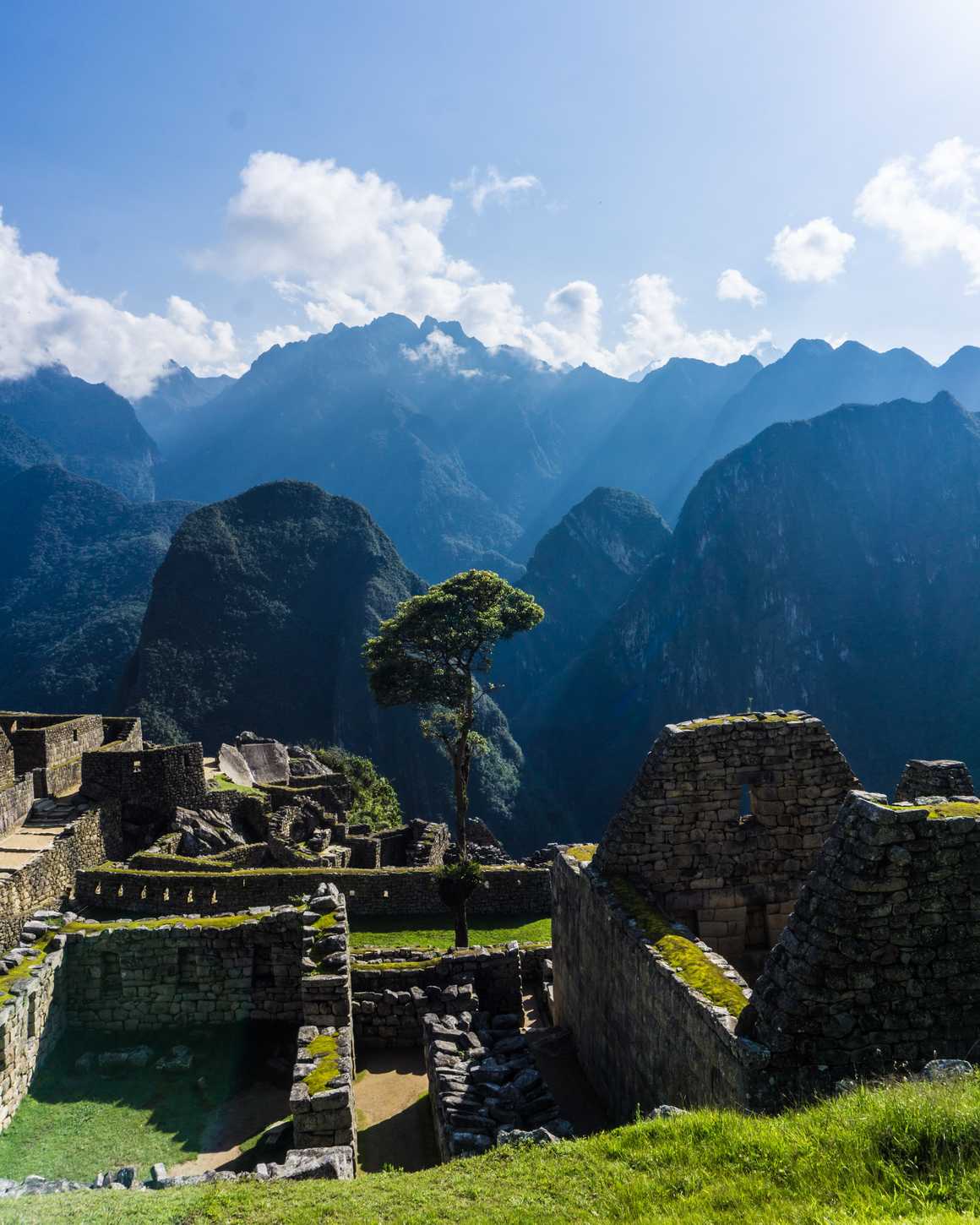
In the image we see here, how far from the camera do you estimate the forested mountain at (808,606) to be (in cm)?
13850

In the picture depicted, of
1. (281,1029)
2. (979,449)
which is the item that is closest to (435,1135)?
(281,1029)

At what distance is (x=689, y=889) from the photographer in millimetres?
8875

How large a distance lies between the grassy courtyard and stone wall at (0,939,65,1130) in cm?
934

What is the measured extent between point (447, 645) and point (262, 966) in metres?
12.1

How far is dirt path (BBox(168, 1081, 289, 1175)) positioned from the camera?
7387mm

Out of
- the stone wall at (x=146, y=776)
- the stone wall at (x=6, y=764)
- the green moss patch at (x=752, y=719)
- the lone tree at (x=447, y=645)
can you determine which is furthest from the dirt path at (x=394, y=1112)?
the stone wall at (x=6, y=764)

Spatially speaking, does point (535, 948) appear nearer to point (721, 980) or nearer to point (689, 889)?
point (689, 889)

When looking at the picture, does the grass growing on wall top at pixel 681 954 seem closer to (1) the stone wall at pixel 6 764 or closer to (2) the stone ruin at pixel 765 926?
(2) the stone ruin at pixel 765 926

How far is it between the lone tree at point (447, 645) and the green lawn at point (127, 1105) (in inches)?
438

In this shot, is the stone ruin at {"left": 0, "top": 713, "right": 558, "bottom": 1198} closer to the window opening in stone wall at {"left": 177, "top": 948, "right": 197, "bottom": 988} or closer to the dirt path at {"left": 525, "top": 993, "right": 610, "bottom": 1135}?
the window opening in stone wall at {"left": 177, "top": 948, "right": 197, "bottom": 988}

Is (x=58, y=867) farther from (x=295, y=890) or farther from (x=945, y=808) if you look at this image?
(x=945, y=808)

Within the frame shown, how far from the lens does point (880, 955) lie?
204 inches

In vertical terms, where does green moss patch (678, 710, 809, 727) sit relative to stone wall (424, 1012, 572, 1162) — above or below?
above

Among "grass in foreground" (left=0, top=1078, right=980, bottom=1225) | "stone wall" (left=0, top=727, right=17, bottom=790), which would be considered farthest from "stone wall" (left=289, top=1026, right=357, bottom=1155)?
"stone wall" (left=0, top=727, right=17, bottom=790)
